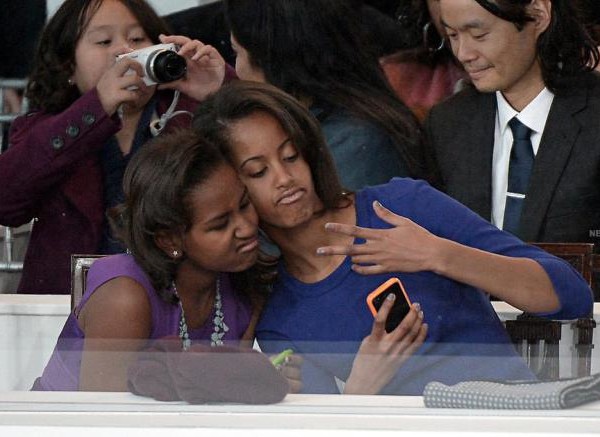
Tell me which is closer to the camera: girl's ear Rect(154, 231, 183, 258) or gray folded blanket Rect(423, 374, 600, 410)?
gray folded blanket Rect(423, 374, 600, 410)

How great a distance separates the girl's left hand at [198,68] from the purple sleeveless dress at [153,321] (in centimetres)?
27

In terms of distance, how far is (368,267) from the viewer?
1.78 metres

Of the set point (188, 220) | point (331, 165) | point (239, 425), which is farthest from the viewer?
point (331, 165)

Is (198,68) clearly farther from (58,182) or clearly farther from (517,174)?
(517,174)

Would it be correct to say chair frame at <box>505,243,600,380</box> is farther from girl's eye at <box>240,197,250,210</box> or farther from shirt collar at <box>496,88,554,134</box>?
girl's eye at <box>240,197,250,210</box>

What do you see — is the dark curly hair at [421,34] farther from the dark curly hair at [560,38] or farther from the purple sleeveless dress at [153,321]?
the purple sleeveless dress at [153,321]

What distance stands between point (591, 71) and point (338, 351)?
21.7 inches

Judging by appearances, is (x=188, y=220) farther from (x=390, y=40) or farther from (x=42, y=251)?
(x=390, y=40)

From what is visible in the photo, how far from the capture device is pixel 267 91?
6.03 feet

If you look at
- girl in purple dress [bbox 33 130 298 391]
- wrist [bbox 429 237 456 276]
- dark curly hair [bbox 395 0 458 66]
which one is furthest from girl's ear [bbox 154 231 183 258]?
dark curly hair [bbox 395 0 458 66]

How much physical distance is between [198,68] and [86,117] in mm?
175

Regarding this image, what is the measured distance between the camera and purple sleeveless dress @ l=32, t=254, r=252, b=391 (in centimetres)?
174

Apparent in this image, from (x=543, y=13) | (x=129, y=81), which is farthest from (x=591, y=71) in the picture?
(x=129, y=81)

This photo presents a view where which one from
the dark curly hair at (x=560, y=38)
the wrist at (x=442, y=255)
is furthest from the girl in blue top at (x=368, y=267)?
the dark curly hair at (x=560, y=38)
